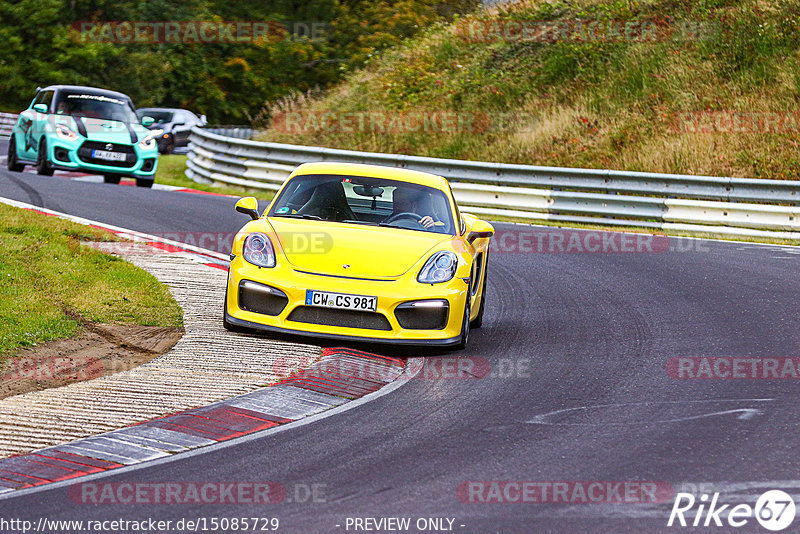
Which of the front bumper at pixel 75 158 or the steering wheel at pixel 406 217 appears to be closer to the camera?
the steering wheel at pixel 406 217

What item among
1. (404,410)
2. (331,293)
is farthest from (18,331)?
(404,410)

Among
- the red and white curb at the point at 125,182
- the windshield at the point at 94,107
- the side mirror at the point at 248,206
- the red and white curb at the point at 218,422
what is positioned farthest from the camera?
the red and white curb at the point at 125,182

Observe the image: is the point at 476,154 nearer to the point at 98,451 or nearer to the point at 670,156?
the point at 670,156

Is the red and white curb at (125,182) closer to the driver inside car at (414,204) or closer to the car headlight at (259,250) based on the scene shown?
the driver inside car at (414,204)

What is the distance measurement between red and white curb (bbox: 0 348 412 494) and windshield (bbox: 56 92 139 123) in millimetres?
14008

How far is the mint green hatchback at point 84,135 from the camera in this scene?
20.4 metres

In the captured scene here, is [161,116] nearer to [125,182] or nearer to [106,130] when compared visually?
[125,182]

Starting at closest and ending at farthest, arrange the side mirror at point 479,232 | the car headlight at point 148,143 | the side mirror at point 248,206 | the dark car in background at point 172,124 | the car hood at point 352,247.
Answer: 1. the car hood at point 352,247
2. the side mirror at point 248,206
3. the side mirror at point 479,232
4. the car headlight at point 148,143
5. the dark car in background at point 172,124

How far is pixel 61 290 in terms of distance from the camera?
9750mm

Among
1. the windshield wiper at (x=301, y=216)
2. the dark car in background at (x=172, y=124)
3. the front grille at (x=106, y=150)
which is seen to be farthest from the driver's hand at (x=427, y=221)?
the dark car in background at (x=172, y=124)

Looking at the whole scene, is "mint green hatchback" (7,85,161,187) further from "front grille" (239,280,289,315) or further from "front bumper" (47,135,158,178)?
"front grille" (239,280,289,315)

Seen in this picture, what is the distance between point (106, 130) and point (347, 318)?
13.7 metres

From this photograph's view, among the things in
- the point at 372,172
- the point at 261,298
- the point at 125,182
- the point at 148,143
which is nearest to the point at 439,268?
the point at 261,298

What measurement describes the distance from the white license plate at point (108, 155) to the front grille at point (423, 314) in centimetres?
1347
